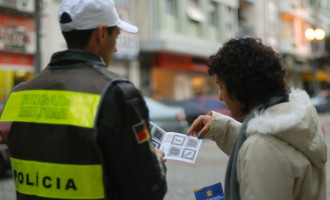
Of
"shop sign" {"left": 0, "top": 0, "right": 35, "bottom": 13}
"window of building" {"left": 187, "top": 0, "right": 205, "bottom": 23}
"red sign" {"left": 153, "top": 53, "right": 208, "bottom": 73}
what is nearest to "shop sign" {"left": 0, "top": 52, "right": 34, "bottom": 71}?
"shop sign" {"left": 0, "top": 0, "right": 35, "bottom": 13}

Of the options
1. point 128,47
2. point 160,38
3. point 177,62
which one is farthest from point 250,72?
point 177,62

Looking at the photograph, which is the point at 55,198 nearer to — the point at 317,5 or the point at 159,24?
the point at 159,24

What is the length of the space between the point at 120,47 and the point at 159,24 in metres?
3.12

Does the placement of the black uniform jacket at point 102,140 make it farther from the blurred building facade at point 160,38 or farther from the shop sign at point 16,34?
the shop sign at point 16,34

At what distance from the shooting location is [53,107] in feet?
A: 6.37

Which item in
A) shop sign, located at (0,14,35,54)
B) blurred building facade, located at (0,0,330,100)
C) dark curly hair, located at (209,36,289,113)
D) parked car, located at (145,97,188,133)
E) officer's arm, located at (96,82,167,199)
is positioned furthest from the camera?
blurred building facade, located at (0,0,330,100)

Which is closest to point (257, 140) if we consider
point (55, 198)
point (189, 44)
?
point (55, 198)

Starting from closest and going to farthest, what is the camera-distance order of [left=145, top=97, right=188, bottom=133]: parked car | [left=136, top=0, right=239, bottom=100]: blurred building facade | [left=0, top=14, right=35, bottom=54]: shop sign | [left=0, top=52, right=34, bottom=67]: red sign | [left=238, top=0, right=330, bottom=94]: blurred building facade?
[left=145, top=97, right=188, bottom=133]: parked car, [left=0, top=14, right=35, bottom=54]: shop sign, [left=0, top=52, right=34, bottom=67]: red sign, [left=136, top=0, right=239, bottom=100]: blurred building facade, [left=238, top=0, right=330, bottom=94]: blurred building facade

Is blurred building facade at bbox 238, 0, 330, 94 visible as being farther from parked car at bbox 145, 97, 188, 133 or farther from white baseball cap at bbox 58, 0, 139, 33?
white baseball cap at bbox 58, 0, 139, 33

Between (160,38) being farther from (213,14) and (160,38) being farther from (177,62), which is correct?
(213,14)

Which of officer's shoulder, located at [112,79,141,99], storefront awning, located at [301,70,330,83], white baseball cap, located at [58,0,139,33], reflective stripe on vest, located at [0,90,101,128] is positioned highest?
white baseball cap, located at [58,0,139,33]

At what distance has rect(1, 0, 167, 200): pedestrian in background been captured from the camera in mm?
1820

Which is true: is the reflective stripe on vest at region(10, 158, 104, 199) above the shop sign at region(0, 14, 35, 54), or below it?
below

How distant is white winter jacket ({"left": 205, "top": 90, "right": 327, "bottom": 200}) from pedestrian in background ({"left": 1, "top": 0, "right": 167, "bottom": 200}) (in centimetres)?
34
